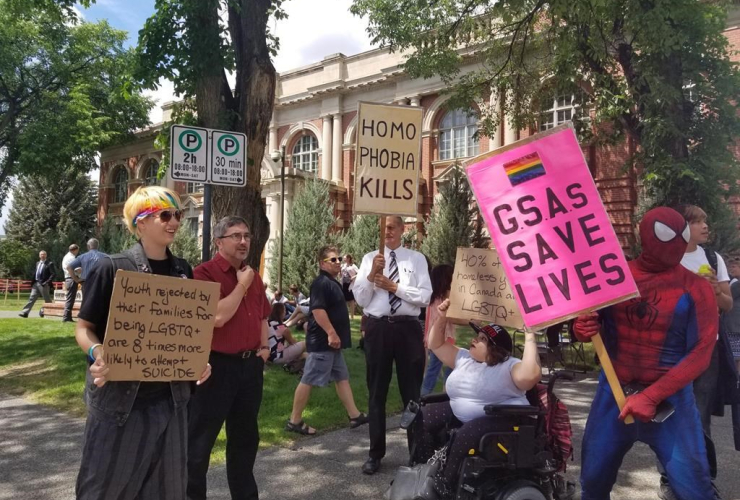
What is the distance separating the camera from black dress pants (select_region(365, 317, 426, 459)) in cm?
498

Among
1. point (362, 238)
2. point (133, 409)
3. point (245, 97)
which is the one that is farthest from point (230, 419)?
point (362, 238)

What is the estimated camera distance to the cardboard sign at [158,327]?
260 cm

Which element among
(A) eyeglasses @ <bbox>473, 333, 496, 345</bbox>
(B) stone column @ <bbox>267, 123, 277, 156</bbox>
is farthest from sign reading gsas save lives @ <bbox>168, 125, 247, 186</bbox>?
(B) stone column @ <bbox>267, 123, 277, 156</bbox>

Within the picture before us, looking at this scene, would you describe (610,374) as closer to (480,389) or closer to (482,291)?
(480,389)

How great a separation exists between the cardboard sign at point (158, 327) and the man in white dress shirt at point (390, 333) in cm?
214

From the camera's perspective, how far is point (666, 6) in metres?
9.30

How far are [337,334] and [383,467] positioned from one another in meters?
1.65

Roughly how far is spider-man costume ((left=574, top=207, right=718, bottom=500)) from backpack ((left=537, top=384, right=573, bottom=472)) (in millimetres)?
415

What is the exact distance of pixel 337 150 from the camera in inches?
1249

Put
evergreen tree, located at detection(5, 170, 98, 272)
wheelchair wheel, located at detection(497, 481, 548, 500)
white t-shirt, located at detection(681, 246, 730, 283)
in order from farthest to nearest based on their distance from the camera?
evergreen tree, located at detection(5, 170, 98, 272), white t-shirt, located at detection(681, 246, 730, 283), wheelchair wheel, located at detection(497, 481, 548, 500)

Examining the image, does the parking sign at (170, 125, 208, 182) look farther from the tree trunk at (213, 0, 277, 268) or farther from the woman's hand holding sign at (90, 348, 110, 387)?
the woman's hand holding sign at (90, 348, 110, 387)

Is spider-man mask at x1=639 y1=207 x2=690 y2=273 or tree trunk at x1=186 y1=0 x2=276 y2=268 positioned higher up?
tree trunk at x1=186 y1=0 x2=276 y2=268

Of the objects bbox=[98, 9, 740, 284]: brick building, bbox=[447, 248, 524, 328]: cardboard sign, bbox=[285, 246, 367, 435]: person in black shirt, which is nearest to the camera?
bbox=[447, 248, 524, 328]: cardboard sign

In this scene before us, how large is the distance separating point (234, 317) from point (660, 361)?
96.0 inches
